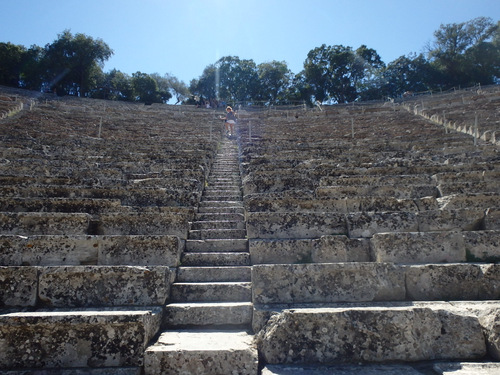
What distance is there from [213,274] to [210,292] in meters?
0.28

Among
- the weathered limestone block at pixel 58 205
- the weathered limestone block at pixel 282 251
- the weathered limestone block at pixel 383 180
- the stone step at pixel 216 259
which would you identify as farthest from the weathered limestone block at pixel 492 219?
the weathered limestone block at pixel 58 205

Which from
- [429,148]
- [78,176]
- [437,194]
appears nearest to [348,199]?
[437,194]

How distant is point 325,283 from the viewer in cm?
291

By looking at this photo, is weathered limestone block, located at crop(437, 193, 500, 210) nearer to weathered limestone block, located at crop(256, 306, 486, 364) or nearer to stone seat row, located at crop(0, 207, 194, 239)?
weathered limestone block, located at crop(256, 306, 486, 364)

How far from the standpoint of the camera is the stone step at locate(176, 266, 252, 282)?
3.29 metres

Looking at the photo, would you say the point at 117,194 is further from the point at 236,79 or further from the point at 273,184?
the point at 236,79

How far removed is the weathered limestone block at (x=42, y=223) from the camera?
3789mm

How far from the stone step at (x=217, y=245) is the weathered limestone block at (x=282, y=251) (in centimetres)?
35

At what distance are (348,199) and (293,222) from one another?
99cm

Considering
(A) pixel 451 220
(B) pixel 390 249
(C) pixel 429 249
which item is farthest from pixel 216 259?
(A) pixel 451 220

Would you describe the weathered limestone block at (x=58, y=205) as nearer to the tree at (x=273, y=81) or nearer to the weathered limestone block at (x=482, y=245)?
the weathered limestone block at (x=482, y=245)

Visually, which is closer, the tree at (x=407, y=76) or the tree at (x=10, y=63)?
the tree at (x=10, y=63)

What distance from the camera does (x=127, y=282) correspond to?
9.34 ft

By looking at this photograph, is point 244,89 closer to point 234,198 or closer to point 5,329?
point 234,198
